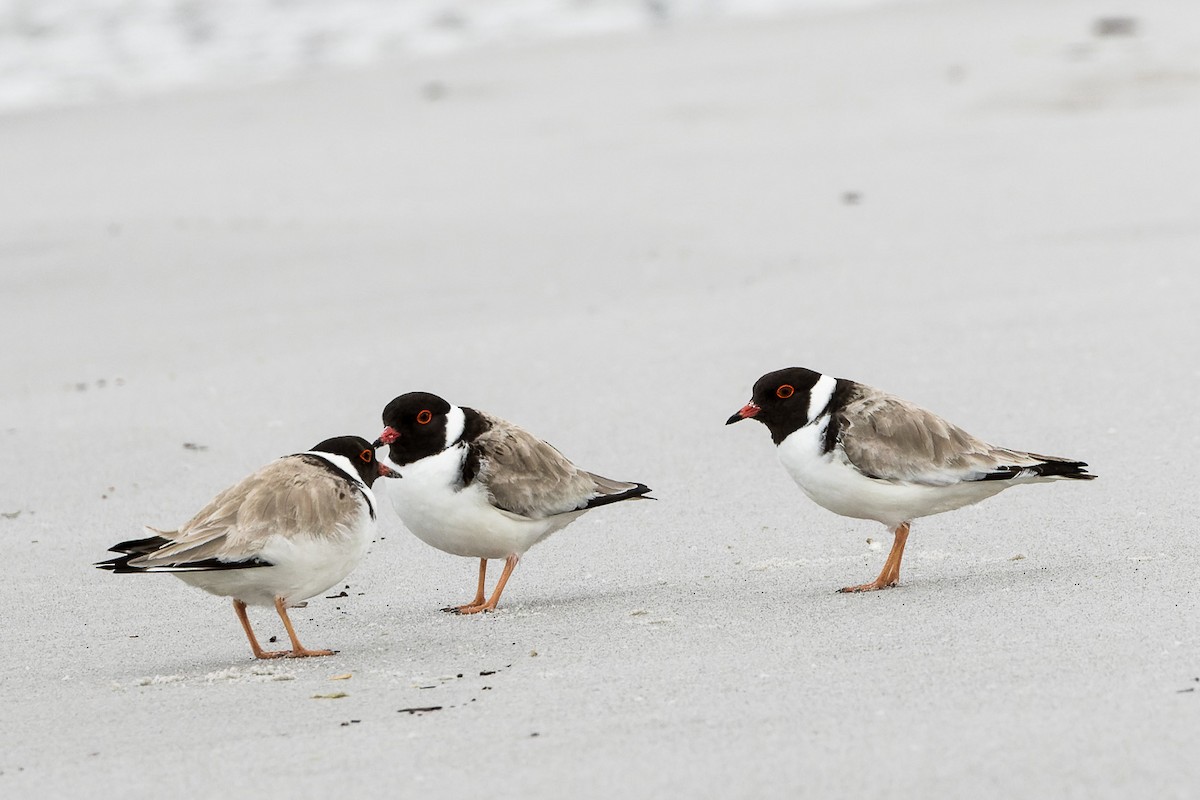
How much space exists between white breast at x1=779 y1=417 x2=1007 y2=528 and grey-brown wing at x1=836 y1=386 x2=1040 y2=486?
0.04 m

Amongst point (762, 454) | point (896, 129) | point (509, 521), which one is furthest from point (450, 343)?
point (896, 129)

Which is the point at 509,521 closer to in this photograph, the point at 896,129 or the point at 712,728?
the point at 712,728

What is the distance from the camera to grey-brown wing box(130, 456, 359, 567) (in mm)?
5145

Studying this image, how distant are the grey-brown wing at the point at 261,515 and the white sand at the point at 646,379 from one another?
0.38 m

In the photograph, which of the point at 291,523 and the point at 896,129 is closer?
the point at 291,523

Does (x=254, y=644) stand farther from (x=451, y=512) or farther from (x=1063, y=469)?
(x=1063, y=469)

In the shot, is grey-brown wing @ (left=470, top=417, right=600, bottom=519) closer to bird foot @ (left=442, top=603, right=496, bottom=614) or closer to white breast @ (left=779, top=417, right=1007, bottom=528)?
bird foot @ (left=442, top=603, right=496, bottom=614)

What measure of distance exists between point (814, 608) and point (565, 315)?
453 cm

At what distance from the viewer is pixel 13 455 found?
25.5 ft

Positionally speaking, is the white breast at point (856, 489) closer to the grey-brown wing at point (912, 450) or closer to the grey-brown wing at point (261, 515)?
the grey-brown wing at point (912, 450)

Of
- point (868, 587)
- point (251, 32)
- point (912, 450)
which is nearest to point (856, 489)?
point (912, 450)

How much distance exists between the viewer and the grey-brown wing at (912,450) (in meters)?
5.93

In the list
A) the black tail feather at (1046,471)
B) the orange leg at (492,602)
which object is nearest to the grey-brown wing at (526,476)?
the orange leg at (492,602)

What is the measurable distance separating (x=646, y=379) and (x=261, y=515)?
3548 mm
